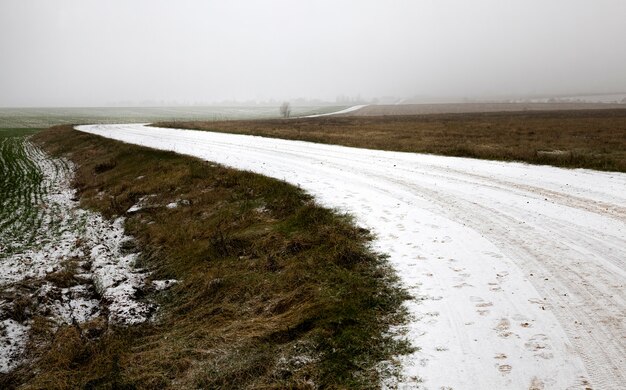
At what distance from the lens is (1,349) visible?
7.17m

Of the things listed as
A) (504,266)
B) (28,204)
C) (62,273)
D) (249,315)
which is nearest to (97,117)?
(28,204)

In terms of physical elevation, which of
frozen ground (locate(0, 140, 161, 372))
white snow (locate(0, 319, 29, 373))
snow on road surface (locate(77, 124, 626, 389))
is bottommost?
white snow (locate(0, 319, 29, 373))

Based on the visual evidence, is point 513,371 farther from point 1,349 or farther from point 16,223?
point 16,223

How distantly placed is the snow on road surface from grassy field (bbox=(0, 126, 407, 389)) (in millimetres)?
685

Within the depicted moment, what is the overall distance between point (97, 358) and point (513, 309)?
7067 millimetres

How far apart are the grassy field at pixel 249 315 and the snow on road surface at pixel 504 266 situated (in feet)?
2.25

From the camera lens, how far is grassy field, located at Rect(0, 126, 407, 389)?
5.45m

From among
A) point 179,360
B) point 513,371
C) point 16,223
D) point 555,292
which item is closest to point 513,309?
point 555,292

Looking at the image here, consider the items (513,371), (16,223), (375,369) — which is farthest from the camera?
(16,223)

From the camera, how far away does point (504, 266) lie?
746 cm

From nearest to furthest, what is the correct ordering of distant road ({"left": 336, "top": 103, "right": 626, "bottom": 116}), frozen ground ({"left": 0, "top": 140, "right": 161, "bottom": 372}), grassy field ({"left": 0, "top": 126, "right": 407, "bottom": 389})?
grassy field ({"left": 0, "top": 126, "right": 407, "bottom": 389})
frozen ground ({"left": 0, "top": 140, "right": 161, "bottom": 372})
distant road ({"left": 336, "top": 103, "right": 626, "bottom": 116})

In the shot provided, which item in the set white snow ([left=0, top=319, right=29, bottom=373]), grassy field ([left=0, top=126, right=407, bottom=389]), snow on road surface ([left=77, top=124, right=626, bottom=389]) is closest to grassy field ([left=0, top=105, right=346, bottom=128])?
grassy field ([left=0, top=126, right=407, bottom=389])

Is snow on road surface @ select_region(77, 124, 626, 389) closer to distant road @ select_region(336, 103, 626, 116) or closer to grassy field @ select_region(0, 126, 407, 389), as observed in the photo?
grassy field @ select_region(0, 126, 407, 389)

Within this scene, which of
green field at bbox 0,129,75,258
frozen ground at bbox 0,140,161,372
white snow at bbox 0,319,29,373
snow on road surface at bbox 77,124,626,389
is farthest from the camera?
green field at bbox 0,129,75,258
